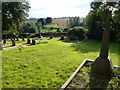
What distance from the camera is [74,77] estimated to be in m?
5.18

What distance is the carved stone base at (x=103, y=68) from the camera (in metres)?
5.46

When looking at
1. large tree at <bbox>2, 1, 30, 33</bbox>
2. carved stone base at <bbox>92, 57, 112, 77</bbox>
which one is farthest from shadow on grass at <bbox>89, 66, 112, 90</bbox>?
large tree at <bbox>2, 1, 30, 33</bbox>

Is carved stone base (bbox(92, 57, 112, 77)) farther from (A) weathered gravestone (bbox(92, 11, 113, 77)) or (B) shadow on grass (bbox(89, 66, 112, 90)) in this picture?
(B) shadow on grass (bbox(89, 66, 112, 90))

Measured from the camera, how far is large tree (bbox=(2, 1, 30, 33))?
13164 millimetres

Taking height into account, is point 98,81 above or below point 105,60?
below

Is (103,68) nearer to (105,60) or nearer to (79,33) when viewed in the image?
(105,60)

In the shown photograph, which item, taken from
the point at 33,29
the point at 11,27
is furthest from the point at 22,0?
the point at 33,29

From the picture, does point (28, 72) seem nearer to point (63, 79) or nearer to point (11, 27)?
point (63, 79)

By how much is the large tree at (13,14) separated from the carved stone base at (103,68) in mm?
12895

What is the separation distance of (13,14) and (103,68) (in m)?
13.7

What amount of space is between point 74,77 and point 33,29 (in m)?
48.9

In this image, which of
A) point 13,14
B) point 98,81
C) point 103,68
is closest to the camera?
point 98,81

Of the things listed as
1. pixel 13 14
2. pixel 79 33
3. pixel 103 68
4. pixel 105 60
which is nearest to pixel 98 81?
pixel 103 68

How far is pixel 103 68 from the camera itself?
5523 mm
